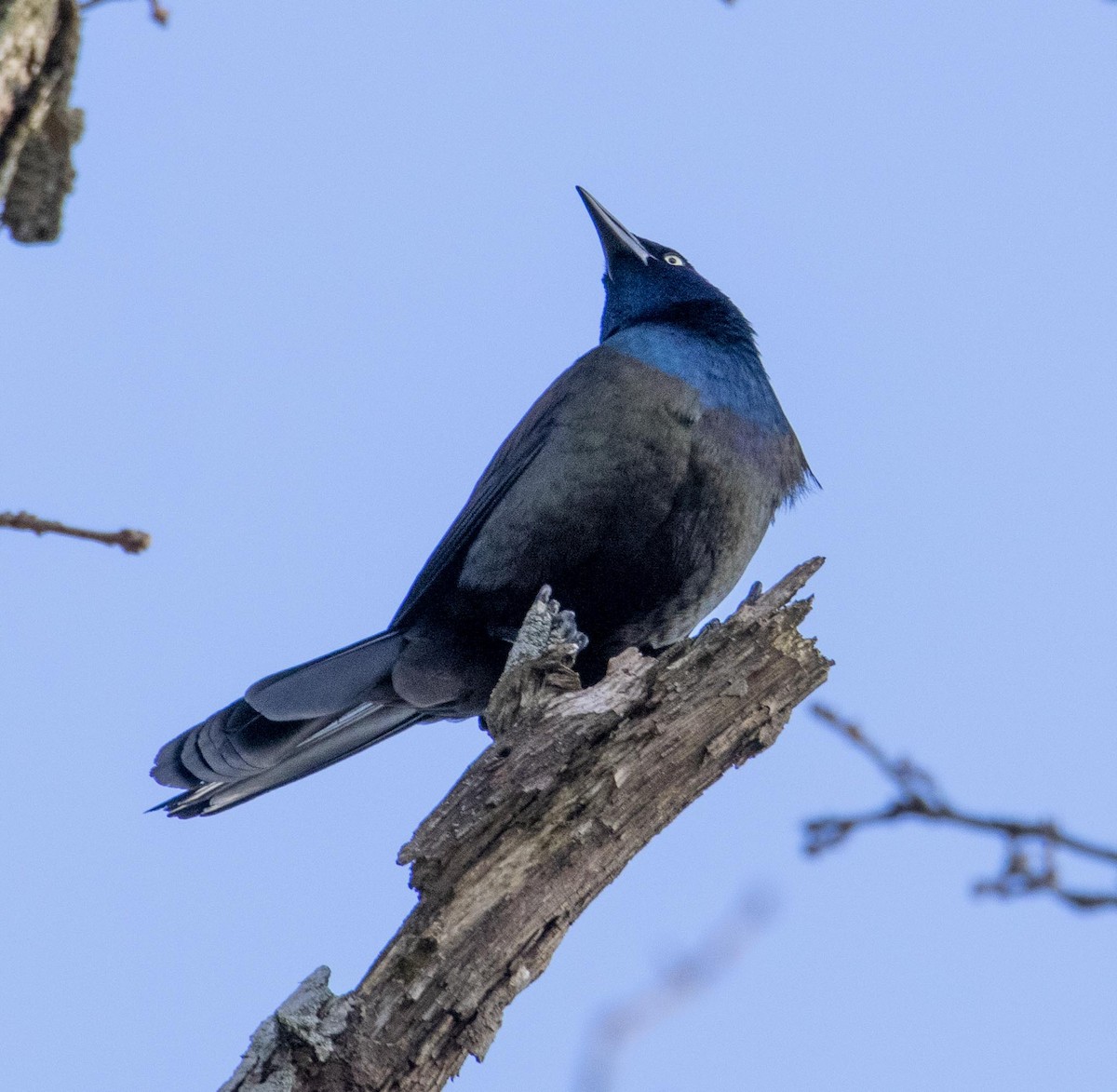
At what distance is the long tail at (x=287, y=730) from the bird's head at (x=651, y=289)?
185 cm

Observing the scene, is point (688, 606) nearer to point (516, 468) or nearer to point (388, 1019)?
point (516, 468)

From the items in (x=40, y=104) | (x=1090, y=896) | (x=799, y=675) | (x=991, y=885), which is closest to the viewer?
(x=1090, y=896)

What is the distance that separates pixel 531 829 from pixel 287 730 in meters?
1.88

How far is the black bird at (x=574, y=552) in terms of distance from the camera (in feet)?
16.3

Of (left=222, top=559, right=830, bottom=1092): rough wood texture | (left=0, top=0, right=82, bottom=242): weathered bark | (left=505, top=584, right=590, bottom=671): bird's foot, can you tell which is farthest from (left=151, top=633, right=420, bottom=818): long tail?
(left=0, top=0, right=82, bottom=242): weathered bark

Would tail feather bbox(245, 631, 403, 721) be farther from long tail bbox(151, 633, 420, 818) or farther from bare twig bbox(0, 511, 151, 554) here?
bare twig bbox(0, 511, 151, 554)

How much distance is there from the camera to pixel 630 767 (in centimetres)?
342

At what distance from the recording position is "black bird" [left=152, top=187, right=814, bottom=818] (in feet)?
16.3

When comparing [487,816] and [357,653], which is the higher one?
[357,653]

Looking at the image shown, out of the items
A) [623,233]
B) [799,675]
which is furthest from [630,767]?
[623,233]

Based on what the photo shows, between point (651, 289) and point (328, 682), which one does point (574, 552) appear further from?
point (651, 289)

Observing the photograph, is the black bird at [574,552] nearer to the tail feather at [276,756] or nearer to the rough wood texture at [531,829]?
the tail feather at [276,756]

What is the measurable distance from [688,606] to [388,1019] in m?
2.52

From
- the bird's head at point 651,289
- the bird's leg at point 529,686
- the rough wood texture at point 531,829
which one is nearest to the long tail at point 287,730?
A: the bird's leg at point 529,686
